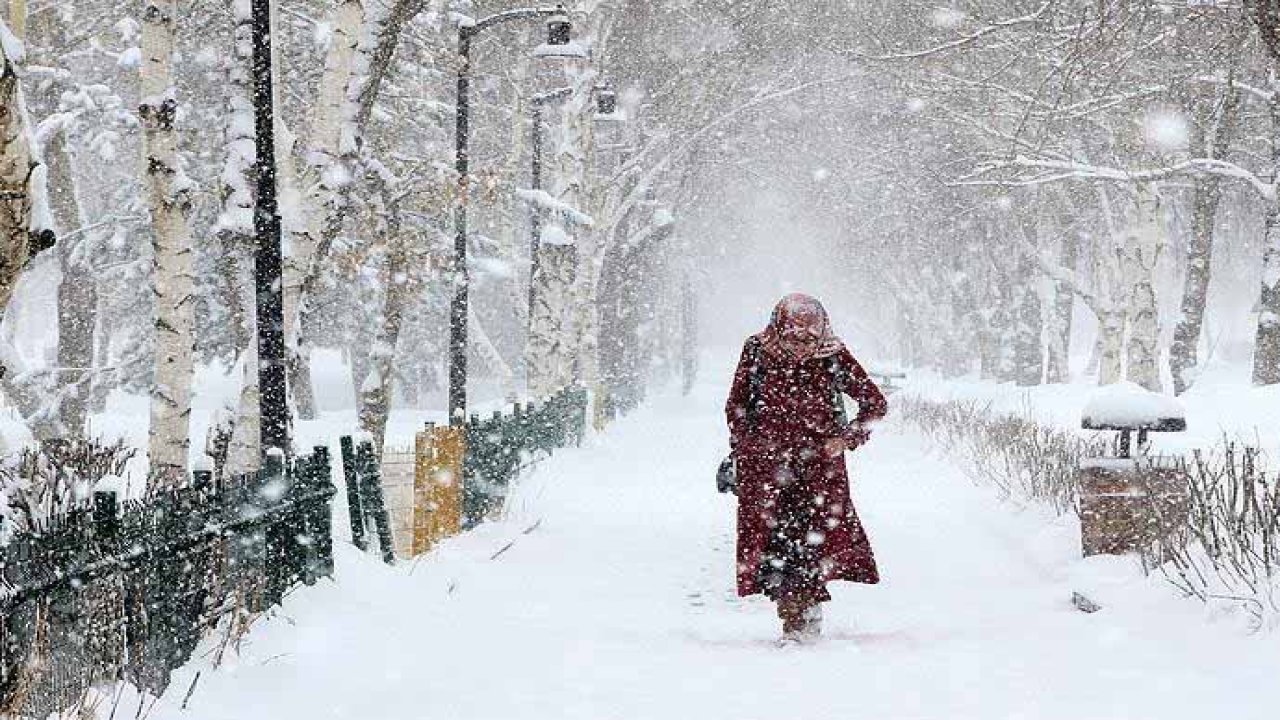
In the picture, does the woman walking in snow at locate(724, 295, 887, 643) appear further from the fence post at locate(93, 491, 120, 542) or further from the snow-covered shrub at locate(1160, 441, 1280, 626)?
the fence post at locate(93, 491, 120, 542)

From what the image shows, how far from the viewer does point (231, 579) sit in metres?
5.89

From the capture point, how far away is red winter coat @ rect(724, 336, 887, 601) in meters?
6.91

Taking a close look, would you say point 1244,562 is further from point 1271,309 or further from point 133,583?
point 1271,309

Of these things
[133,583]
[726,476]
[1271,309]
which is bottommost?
[133,583]

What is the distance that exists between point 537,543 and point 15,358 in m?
5.71

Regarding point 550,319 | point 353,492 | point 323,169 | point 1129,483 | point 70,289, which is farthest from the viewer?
point 550,319

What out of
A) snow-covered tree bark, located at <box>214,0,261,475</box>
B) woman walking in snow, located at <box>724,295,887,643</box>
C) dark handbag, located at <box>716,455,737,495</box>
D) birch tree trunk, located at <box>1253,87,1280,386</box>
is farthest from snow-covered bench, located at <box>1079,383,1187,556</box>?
birch tree trunk, located at <box>1253,87,1280,386</box>

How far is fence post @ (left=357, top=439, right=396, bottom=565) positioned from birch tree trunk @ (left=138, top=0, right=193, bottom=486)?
242cm

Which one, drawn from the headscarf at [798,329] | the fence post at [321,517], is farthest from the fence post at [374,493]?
the headscarf at [798,329]

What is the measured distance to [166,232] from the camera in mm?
10461

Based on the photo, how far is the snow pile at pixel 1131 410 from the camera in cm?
757

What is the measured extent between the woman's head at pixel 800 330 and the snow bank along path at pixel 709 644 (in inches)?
60.3

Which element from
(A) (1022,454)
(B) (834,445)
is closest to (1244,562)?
(B) (834,445)

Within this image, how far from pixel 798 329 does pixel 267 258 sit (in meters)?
3.53
